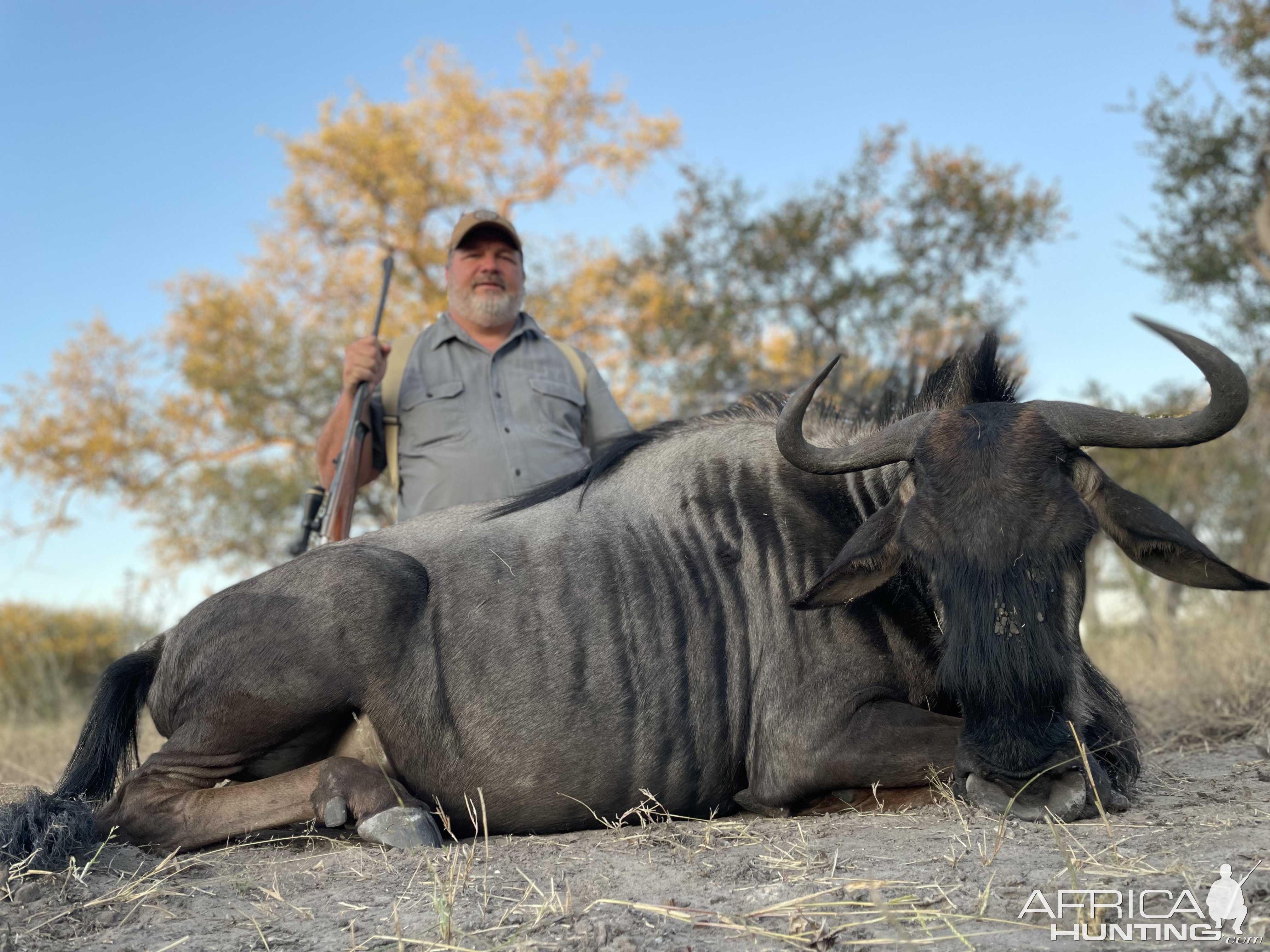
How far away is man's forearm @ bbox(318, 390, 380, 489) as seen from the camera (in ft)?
20.0

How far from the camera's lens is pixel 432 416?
6.26 metres

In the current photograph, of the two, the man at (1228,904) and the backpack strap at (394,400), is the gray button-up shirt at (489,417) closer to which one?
the backpack strap at (394,400)

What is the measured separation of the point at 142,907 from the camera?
116 inches

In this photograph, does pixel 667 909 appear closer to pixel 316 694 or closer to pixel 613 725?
pixel 613 725

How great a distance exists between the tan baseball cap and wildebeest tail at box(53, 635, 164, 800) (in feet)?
11.4

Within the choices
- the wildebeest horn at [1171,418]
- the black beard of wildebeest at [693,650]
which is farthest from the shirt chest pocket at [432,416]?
the wildebeest horn at [1171,418]

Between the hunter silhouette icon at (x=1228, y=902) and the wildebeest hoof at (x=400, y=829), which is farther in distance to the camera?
the wildebeest hoof at (x=400, y=829)

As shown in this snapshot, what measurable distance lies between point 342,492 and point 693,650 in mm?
2624

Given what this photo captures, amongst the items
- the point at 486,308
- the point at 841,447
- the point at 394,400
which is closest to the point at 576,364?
the point at 486,308

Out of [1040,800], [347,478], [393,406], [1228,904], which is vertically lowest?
[1228,904]

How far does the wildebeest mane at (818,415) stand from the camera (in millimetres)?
4113

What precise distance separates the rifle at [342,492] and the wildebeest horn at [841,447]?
9.18 feet

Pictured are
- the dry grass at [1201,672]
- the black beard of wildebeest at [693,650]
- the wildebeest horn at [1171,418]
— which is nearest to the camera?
the wildebeest horn at [1171,418]

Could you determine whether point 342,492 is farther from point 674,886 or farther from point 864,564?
point 674,886
